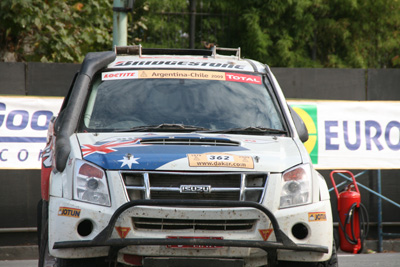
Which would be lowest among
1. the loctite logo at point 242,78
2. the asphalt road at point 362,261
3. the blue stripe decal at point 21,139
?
the asphalt road at point 362,261

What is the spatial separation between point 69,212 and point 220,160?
41.0 inches

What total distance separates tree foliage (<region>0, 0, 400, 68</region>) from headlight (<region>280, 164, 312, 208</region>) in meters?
11.3

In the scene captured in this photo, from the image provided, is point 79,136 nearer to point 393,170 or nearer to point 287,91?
point 287,91

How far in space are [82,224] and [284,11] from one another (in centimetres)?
1448

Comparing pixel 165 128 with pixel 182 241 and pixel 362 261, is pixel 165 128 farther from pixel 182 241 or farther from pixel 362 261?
pixel 362 261

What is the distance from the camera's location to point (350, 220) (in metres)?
9.48

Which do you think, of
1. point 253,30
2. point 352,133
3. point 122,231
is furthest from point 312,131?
point 253,30

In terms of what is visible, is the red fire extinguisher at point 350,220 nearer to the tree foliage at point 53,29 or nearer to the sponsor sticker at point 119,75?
the sponsor sticker at point 119,75

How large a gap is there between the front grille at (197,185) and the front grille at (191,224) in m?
0.17

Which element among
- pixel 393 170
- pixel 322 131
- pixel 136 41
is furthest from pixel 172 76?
pixel 136 41

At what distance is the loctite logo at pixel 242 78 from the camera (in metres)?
6.34

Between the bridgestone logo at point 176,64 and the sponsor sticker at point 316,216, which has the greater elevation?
the bridgestone logo at point 176,64

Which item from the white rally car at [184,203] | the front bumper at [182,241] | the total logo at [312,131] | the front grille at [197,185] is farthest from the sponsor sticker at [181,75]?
the total logo at [312,131]

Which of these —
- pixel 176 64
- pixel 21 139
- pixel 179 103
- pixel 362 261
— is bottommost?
pixel 362 261
